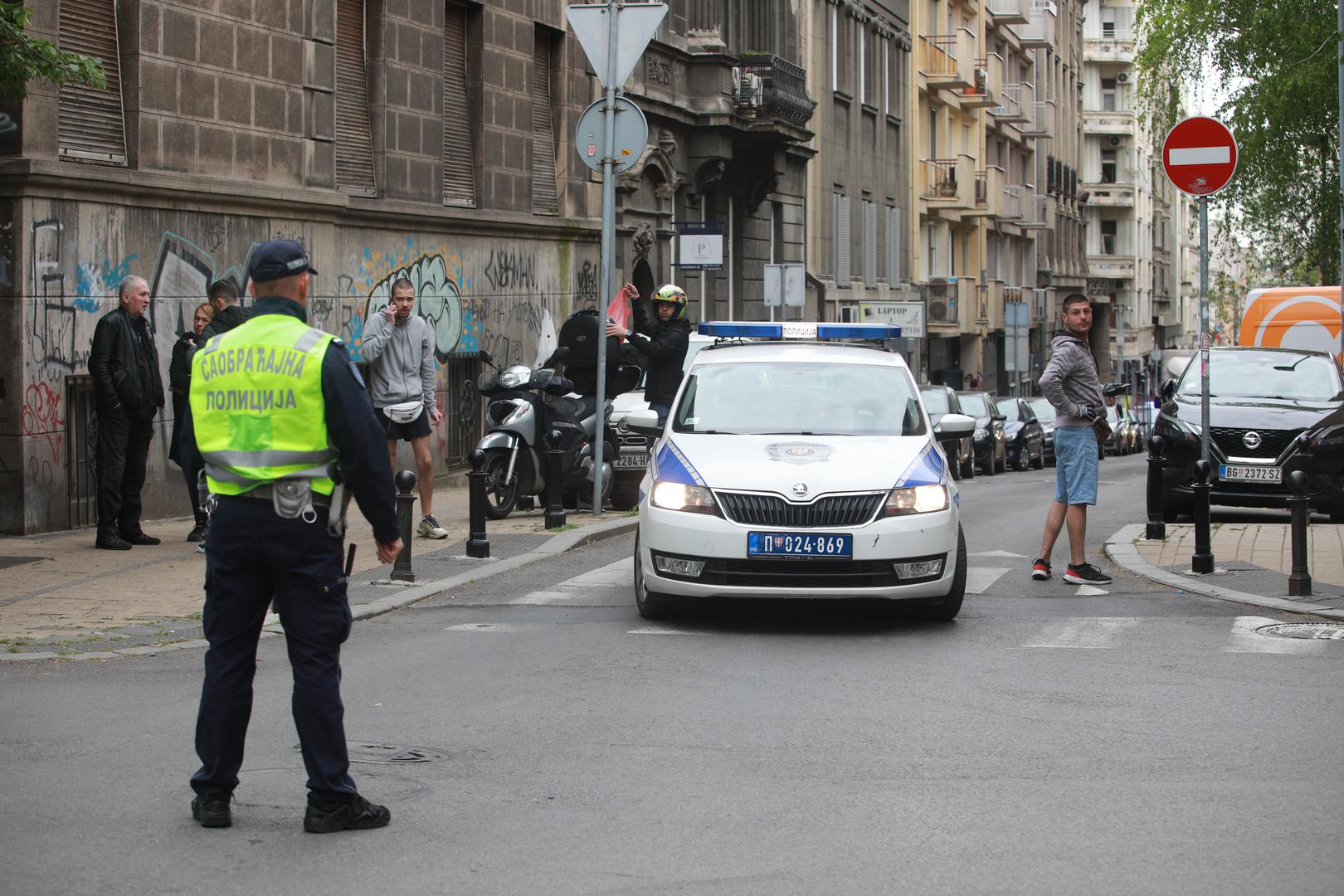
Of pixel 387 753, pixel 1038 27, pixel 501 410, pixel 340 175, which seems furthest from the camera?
pixel 1038 27

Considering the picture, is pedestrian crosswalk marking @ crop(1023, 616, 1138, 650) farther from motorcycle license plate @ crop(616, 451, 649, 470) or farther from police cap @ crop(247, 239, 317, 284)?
motorcycle license plate @ crop(616, 451, 649, 470)

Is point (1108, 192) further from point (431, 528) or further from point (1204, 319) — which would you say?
point (431, 528)

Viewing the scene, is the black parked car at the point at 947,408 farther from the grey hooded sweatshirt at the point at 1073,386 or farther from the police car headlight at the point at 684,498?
the police car headlight at the point at 684,498

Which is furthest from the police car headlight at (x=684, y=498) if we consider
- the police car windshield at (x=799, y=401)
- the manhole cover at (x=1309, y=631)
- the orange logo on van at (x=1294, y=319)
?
the orange logo on van at (x=1294, y=319)

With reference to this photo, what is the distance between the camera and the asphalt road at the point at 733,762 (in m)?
5.39

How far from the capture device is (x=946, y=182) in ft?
Answer: 185

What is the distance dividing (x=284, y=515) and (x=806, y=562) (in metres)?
4.54

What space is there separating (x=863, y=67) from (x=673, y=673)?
132 ft

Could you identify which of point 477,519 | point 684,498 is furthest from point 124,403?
point 684,498

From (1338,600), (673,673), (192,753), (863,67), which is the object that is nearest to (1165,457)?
(1338,600)

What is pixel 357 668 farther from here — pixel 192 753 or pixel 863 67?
pixel 863 67

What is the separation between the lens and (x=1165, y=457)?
17.7m

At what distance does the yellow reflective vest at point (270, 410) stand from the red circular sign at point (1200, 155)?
931 centimetres

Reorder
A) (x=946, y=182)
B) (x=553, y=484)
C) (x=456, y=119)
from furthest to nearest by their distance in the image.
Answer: (x=946, y=182) → (x=456, y=119) → (x=553, y=484)
